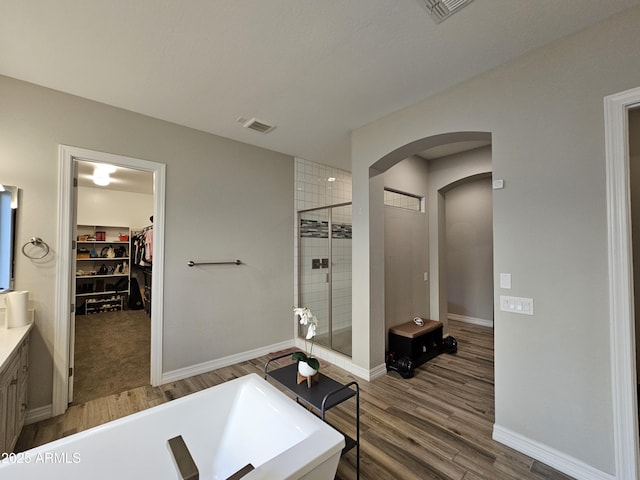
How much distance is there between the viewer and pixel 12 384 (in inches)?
71.2

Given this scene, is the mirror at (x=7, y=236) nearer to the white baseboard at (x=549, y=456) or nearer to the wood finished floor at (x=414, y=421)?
the wood finished floor at (x=414, y=421)

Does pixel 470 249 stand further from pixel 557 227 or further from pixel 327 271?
pixel 557 227

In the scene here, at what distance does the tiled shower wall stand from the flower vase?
1720 millimetres

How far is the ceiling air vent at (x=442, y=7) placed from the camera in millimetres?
1541

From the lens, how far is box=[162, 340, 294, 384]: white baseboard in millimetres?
3004

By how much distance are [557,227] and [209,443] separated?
2.56 m

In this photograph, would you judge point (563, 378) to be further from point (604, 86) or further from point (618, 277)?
Result: point (604, 86)

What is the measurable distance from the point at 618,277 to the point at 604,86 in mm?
1171

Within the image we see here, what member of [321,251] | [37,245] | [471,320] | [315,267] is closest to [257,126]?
[321,251]

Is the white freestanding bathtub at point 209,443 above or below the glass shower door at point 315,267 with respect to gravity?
below

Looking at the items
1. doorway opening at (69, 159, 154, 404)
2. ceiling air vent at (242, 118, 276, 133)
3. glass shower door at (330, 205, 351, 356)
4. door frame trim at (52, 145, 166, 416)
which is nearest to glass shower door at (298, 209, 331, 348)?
glass shower door at (330, 205, 351, 356)

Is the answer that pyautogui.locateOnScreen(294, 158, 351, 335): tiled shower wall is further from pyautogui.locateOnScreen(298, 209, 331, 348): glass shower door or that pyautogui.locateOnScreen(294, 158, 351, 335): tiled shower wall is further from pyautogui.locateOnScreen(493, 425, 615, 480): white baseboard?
pyautogui.locateOnScreen(493, 425, 615, 480): white baseboard

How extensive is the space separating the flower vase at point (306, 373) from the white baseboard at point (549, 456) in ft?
4.73

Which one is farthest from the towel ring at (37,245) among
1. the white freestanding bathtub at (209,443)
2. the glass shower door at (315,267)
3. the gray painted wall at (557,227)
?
the gray painted wall at (557,227)
